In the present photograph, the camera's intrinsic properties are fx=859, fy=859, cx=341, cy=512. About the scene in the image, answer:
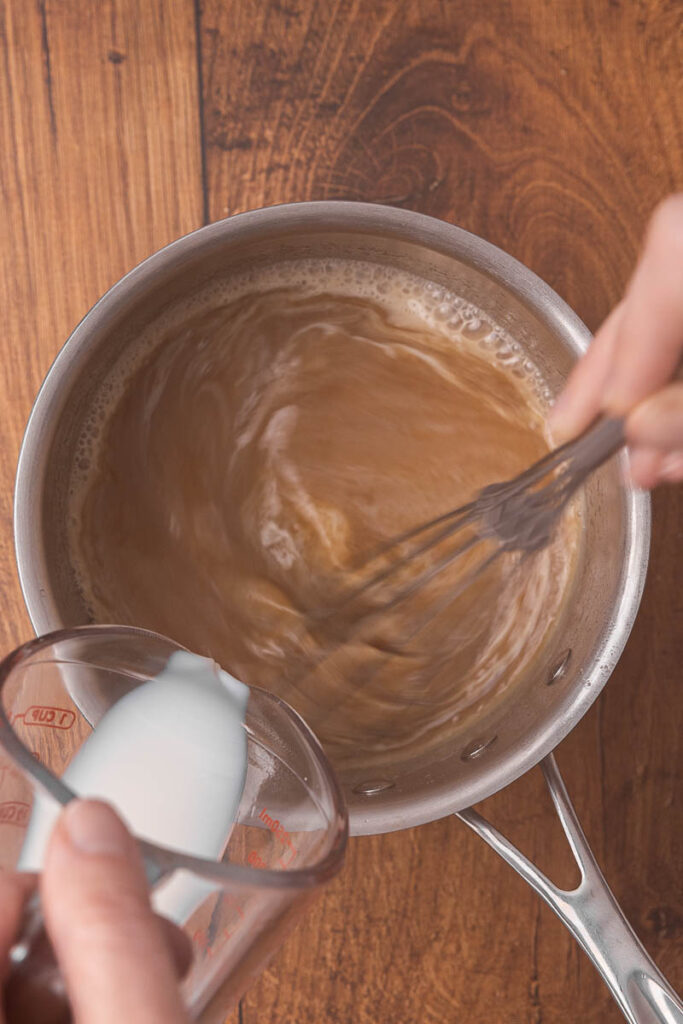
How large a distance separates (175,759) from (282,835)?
0.07 meters

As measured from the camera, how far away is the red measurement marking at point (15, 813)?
34 centimetres

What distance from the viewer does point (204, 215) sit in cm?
61

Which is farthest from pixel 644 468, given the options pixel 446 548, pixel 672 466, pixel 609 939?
pixel 609 939

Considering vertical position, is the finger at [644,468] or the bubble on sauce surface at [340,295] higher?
the bubble on sauce surface at [340,295]

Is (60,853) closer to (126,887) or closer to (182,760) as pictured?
(126,887)

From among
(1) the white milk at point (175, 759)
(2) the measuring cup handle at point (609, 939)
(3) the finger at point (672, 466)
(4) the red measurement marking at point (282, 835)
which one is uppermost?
(3) the finger at point (672, 466)

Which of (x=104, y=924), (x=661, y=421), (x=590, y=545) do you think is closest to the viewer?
(x=104, y=924)

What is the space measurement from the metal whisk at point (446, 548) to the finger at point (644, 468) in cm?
4

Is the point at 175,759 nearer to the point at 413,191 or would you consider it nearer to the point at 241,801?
the point at 241,801

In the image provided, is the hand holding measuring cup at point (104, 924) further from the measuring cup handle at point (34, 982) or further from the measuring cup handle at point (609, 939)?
the measuring cup handle at point (609, 939)

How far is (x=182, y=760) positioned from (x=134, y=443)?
0.23 metres

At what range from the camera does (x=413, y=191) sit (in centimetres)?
62

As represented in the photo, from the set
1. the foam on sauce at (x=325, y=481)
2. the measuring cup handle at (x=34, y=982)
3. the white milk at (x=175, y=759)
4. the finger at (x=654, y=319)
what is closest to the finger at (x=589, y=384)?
the finger at (x=654, y=319)

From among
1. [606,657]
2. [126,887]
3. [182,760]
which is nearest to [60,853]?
[126,887]
